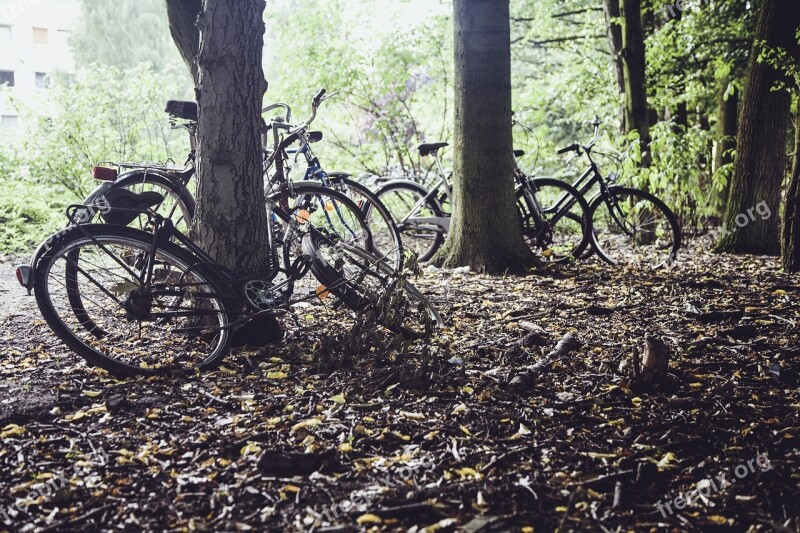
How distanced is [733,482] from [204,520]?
167cm

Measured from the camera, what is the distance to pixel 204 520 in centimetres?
217

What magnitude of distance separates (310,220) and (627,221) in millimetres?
3732

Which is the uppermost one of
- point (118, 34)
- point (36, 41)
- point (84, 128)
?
point (36, 41)

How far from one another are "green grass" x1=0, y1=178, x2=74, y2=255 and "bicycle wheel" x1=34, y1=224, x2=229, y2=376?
16.9 ft

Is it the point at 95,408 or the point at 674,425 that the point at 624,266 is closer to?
the point at 674,425

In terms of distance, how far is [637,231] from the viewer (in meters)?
7.43

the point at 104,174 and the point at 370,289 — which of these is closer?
the point at 370,289

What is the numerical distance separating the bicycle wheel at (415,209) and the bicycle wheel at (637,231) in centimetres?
148

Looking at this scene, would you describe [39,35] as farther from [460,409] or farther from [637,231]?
[460,409]

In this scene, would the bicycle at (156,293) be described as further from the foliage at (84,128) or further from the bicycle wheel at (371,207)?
the foliage at (84,128)

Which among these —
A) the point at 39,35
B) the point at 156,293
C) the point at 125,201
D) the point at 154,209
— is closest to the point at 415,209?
the point at 154,209

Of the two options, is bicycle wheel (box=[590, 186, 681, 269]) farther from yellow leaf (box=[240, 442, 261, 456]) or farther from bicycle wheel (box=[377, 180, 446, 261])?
yellow leaf (box=[240, 442, 261, 456])

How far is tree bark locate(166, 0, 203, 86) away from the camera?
5.27 m

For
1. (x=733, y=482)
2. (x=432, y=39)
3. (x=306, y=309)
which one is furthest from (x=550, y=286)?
(x=432, y=39)
